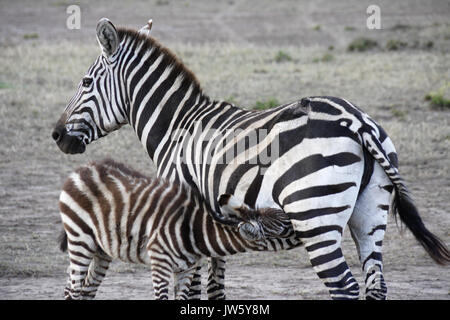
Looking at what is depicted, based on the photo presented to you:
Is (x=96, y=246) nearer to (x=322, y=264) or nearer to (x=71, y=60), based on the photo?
(x=322, y=264)

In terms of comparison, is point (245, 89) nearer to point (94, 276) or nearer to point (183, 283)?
point (94, 276)

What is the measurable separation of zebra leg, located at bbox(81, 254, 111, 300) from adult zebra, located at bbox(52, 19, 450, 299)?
39.3 inches

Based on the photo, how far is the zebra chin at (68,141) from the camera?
7.21 metres

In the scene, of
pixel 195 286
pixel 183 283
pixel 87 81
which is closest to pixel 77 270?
pixel 183 283

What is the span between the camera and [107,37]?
692cm

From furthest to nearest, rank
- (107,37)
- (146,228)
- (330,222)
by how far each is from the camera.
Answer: (107,37) → (146,228) → (330,222)

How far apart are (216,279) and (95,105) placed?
2.10m

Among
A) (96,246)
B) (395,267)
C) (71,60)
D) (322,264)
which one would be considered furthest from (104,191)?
(71,60)

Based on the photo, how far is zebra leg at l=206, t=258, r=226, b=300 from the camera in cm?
664

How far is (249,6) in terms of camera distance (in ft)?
123

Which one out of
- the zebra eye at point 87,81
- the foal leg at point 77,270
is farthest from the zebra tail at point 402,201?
the zebra eye at point 87,81

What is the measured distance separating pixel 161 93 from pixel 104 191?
117 cm

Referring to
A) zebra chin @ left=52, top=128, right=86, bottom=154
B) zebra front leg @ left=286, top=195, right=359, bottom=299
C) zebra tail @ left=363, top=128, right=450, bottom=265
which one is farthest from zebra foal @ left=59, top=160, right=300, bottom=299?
zebra tail @ left=363, top=128, right=450, bottom=265

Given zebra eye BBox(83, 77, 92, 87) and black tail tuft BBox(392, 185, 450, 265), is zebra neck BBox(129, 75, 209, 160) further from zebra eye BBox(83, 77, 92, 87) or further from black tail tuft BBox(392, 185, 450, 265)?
black tail tuft BBox(392, 185, 450, 265)
